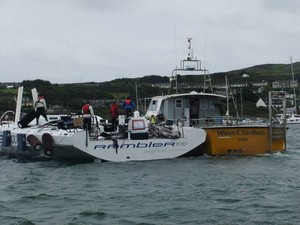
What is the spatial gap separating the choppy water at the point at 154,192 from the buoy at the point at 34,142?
2.05 ft

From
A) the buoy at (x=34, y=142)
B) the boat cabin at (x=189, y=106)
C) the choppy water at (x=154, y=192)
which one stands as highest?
the boat cabin at (x=189, y=106)

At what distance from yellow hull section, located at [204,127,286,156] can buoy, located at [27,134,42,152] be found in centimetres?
635

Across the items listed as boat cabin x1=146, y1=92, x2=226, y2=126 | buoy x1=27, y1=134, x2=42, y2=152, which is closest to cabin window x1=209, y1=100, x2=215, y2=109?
boat cabin x1=146, y1=92, x2=226, y2=126

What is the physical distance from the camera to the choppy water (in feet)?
36.3

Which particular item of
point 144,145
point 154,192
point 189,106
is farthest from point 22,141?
point 154,192

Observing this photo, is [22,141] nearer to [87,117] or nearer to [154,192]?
[87,117]

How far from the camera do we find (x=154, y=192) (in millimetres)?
13609

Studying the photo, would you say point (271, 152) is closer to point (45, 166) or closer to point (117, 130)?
point (117, 130)

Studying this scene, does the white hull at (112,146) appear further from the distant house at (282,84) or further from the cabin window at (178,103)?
the distant house at (282,84)

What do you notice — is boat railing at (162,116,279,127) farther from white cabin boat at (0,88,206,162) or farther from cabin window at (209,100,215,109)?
white cabin boat at (0,88,206,162)

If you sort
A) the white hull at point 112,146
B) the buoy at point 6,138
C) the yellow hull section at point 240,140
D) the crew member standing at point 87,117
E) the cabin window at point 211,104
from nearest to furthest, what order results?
the white hull at point 112,146 → the crew member standing at point 87,117 → the yellow hull section at point 240,140 → the buoy at point 6,138 → the cabin window at point 211,104

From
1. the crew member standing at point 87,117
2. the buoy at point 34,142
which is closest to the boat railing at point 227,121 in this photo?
the crew member standing at point 87,117

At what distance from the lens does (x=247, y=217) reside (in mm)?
10922

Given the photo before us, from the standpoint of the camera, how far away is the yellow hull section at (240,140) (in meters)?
21.2
